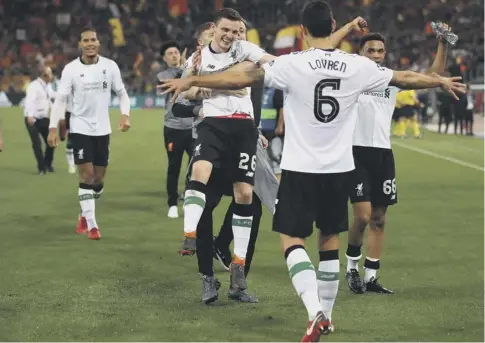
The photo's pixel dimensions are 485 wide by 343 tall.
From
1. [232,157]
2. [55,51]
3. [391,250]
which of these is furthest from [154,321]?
[55,51]

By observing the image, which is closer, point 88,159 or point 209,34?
point 209,34

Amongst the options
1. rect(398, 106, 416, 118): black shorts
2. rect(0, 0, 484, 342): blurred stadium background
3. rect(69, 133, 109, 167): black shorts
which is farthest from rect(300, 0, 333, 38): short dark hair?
rect(398, 106, 416, 118): black shorts

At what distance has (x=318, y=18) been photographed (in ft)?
21.5

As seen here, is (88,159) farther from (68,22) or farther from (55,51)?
(68,22)

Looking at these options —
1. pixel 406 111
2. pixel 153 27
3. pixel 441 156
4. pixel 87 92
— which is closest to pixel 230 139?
pixel 87 92

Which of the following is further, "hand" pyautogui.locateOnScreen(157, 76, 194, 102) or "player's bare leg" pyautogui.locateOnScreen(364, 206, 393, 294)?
"player's bare leg" pyautogui.locateOnScreen(364, 206, 393, 294)

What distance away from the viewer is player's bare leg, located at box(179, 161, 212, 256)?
A: 8.20m

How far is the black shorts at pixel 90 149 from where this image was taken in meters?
11.8

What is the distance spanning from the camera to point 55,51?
5988 cm

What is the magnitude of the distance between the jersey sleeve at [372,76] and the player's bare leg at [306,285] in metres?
1.15

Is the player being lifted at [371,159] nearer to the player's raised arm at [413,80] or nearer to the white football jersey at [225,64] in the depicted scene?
the white football jersey at [225,64]

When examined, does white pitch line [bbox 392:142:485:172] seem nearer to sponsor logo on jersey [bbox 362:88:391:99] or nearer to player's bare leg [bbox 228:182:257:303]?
sponsor logo on jersey [bbox 362:88:391:99]

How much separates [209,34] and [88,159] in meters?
2.80

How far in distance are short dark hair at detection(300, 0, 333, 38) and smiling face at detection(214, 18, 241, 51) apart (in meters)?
1.83
